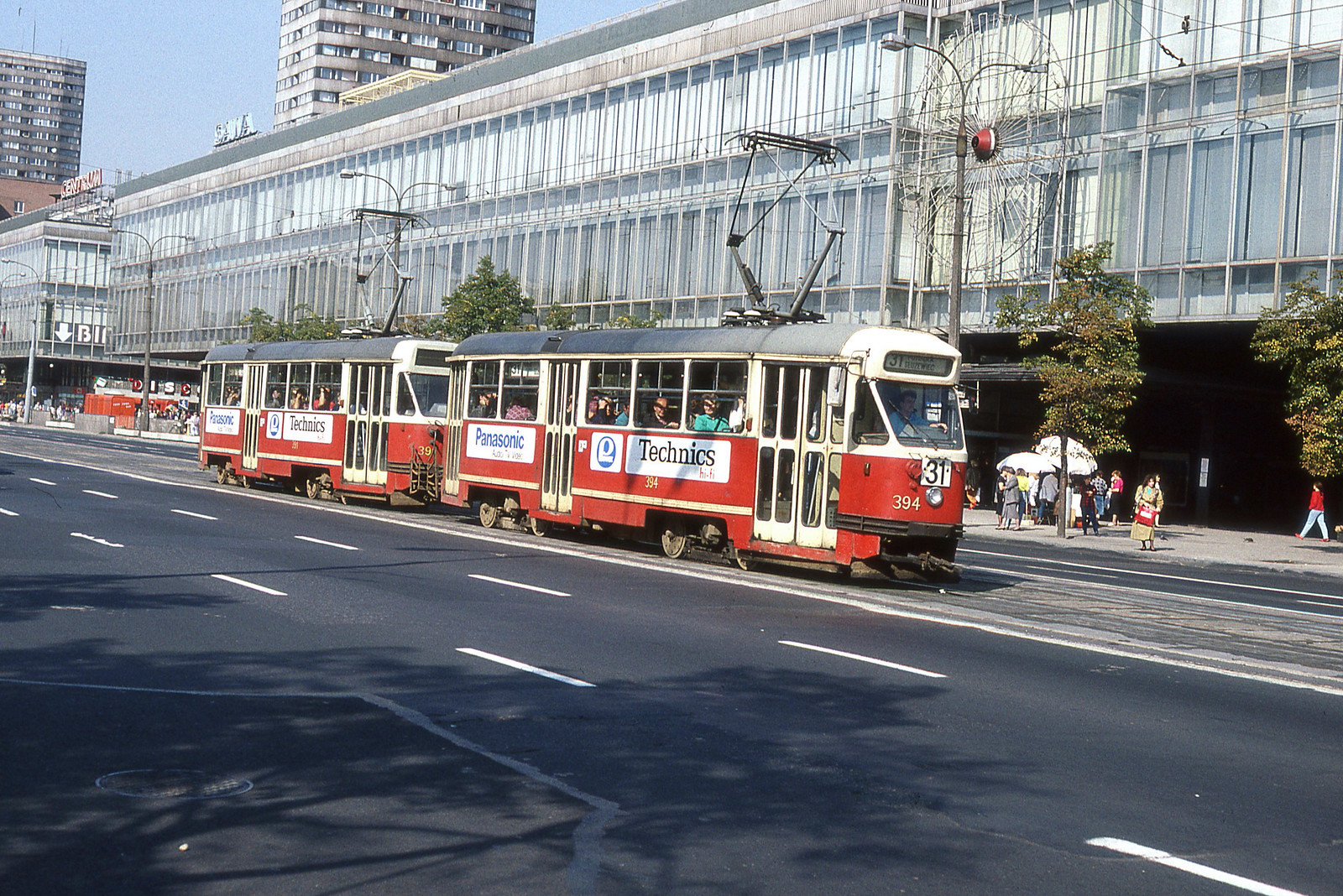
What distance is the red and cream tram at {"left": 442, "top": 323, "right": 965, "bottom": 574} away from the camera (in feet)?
57.8

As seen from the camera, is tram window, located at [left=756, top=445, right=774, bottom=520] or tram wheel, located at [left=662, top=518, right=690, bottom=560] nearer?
tram window, located at [left=756, top=445, right=774, bottom=520]

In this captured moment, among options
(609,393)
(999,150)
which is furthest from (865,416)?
(999,150)

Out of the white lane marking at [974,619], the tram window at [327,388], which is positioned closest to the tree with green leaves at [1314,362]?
the white lane marking at [974,619]

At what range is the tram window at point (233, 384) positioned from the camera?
115 ft

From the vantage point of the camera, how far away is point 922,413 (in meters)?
18.0

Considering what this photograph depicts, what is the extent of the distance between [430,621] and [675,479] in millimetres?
8062

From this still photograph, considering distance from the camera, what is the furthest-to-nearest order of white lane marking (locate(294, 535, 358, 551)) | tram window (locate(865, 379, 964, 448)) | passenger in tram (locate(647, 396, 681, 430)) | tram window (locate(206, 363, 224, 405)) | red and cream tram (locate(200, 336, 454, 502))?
tram window (locate(206, 363, 224, 405)), red and cream tram (locate(200, 336, 454, 502)), passenger in tram (locate(647, 396, 681, 430)), white lane marking (locate(294, 535, 358, 551)), tram window (locate(865, 379, 964, 448))

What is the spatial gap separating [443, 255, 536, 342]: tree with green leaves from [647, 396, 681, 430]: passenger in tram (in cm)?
3023

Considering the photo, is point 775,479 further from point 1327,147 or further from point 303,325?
point 303,325

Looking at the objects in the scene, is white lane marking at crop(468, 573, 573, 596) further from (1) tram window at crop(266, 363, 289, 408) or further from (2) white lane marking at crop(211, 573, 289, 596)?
(1) tram window at crop(266, 363, 289, 408)

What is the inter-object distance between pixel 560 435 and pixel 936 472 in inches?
→ 283

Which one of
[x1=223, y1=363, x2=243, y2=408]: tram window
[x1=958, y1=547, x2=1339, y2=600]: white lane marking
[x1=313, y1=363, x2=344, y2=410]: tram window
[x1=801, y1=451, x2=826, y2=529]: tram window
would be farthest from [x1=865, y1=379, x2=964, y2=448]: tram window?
[x1=223, y1=363, x2=243, y2=408]: tram window

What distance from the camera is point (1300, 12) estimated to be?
34969mm

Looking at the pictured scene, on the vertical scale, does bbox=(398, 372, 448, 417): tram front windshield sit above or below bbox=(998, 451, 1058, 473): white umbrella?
above
